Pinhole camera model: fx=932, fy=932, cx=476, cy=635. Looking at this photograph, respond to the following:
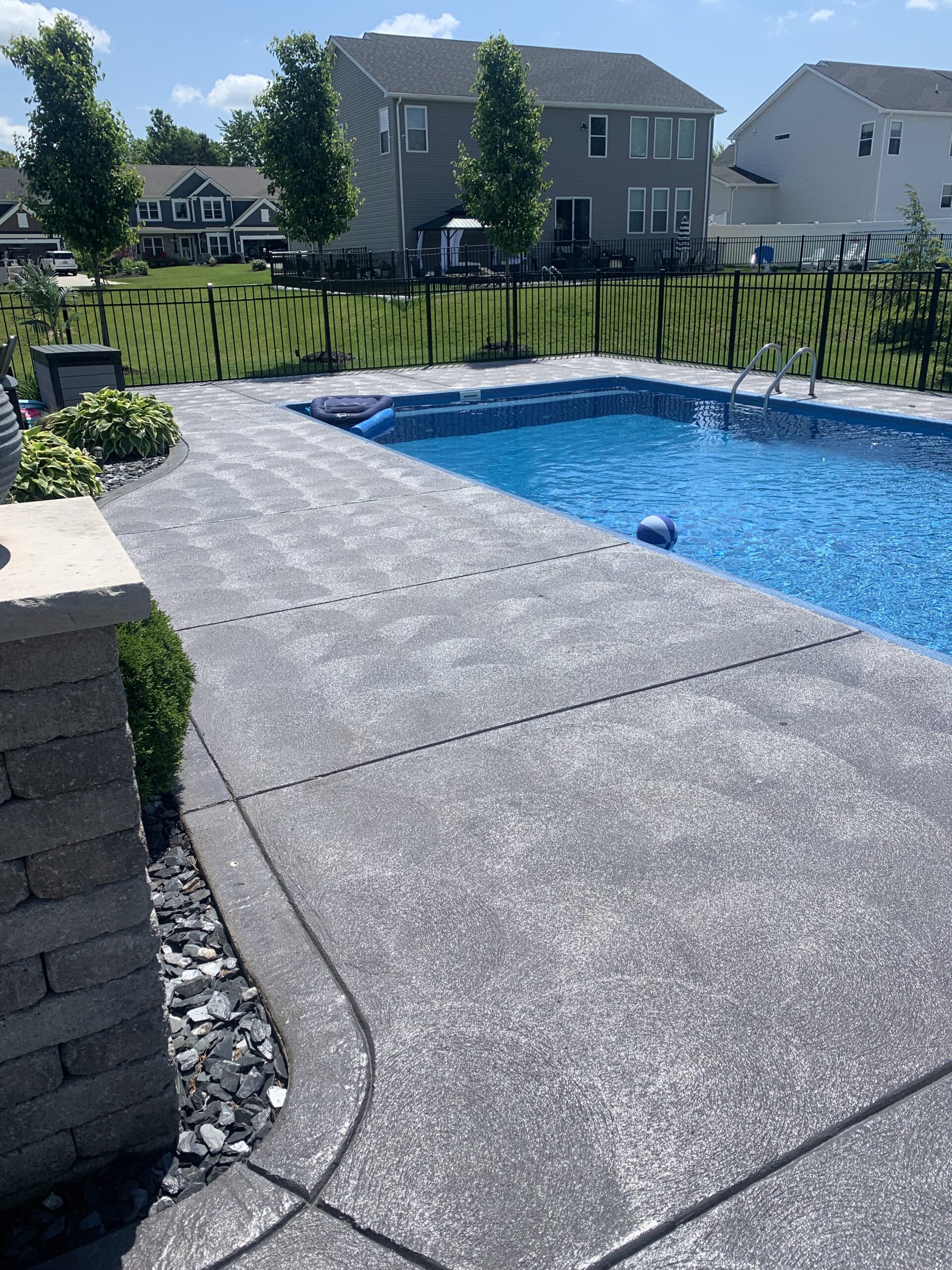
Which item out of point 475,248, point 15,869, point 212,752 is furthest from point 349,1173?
point 475,248

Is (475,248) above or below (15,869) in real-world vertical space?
above

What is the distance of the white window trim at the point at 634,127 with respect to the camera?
36.7 m

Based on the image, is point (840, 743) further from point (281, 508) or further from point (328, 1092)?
point (281, 508)

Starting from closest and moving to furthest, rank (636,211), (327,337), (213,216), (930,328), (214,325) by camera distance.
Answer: (930,328), (214,325), (327,337), (636,211), (213,216)

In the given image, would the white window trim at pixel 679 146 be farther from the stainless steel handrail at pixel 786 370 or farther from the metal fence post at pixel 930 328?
the stainless steel handrail at pixel 786 370

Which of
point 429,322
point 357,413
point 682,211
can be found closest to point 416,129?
point 682,211

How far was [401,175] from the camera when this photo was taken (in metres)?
33.6

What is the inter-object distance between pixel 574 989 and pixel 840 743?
6.24 ft

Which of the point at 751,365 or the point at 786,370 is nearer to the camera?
the point at 751,365

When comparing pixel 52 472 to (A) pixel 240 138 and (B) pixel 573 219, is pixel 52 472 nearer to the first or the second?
(B) pixel 573 219

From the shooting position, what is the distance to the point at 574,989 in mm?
2689

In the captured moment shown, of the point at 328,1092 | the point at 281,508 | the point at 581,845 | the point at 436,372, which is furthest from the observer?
the point at 436,372

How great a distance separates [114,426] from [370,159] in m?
30.4

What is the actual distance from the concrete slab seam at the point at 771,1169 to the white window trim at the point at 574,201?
36.9 m
